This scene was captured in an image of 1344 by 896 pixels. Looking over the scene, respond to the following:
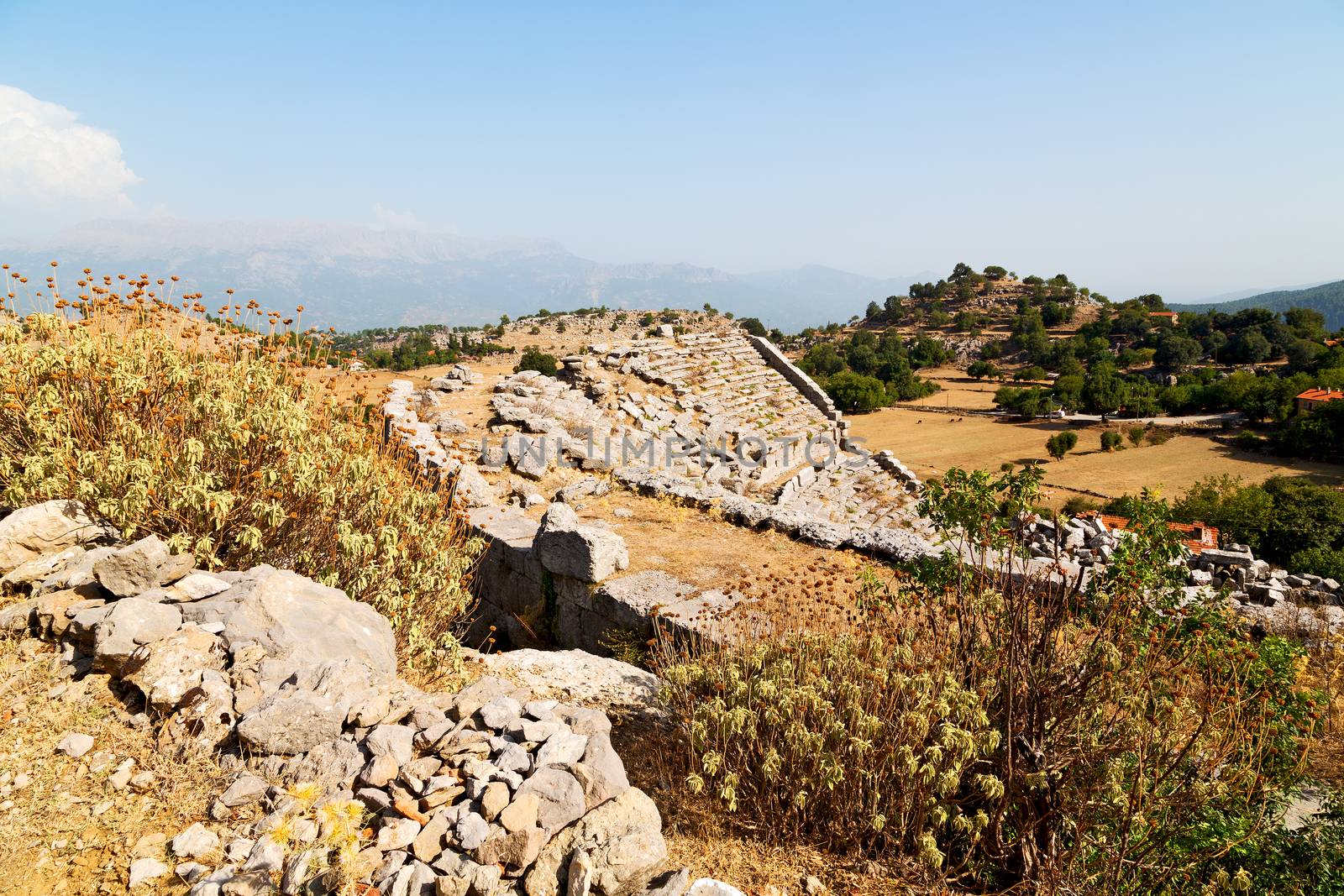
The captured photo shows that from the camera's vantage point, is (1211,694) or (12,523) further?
(12,523)

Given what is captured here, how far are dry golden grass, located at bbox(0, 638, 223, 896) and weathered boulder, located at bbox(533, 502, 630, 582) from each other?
4738 mm

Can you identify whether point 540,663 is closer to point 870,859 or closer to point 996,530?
point 870,859

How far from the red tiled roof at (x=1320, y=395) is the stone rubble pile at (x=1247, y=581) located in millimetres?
32629

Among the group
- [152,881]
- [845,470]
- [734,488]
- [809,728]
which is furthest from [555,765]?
[845,470]

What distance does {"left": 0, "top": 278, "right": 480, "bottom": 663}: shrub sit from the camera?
5.02 meters

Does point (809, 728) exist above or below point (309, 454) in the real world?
below

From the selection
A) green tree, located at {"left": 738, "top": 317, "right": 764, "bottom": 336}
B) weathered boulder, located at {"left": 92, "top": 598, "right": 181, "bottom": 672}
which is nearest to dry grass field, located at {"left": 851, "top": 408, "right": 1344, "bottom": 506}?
green tree, located at {"left": 738, "top": 317, "right": 764, "bottom": 336}

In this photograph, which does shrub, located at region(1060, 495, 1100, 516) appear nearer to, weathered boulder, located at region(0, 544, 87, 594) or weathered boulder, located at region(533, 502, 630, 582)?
weathered boulder, located at region(533, 502, 630, 582)

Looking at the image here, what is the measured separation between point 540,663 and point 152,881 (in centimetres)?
329

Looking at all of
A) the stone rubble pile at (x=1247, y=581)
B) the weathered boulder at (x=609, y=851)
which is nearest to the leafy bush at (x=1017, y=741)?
the weathered boulder at (x=609, y=851)

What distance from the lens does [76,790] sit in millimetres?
3381

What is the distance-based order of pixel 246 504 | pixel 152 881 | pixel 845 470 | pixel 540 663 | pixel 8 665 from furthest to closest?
pixel 845 470, pixel 540 663, pixel 246 504, pixel 8 665, pixel 152 881

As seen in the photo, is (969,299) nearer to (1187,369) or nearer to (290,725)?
(1187,369)

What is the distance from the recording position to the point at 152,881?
2967 millimetres
